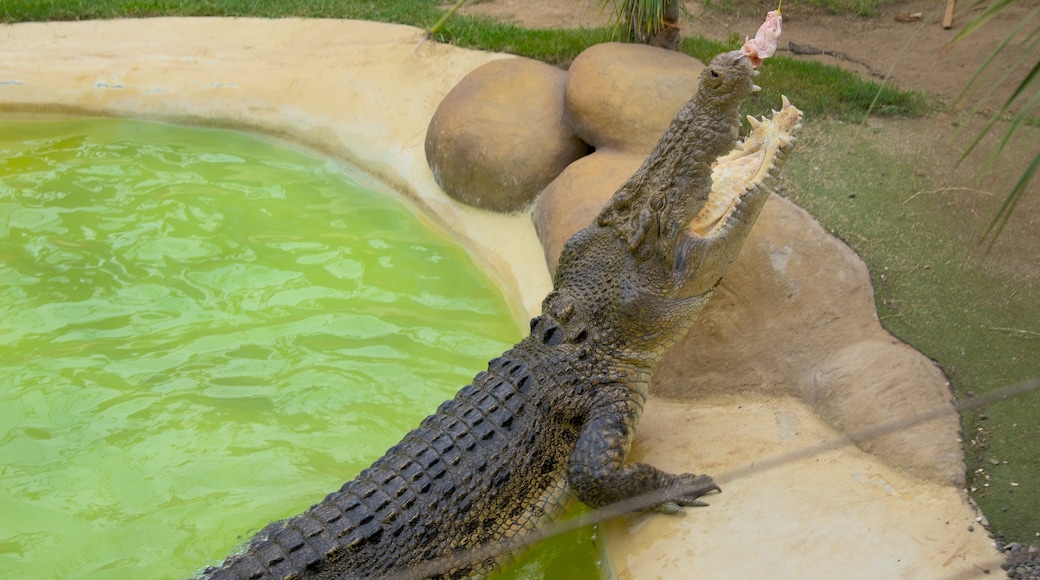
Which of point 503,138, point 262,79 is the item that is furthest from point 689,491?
point 262,79

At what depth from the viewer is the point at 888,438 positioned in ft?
10.5

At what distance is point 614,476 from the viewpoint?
323 centimetres

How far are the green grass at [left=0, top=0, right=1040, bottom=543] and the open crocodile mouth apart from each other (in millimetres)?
938

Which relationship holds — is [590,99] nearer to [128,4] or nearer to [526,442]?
[526,442]

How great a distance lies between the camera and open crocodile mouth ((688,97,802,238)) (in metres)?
3.39

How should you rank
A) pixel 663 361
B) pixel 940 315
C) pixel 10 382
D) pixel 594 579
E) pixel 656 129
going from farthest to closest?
pixel 656 129, pixel 10 382, pixel 663 361, pixel 940 315, pixel 594 579

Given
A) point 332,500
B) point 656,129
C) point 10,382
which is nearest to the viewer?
point 332,500

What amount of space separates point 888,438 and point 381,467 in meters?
1.87

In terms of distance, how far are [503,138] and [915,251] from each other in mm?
2515

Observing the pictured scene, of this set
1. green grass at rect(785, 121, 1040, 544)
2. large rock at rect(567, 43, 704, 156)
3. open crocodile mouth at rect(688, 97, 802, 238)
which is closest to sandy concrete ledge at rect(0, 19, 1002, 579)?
green grass at rect(785, 121, 1040, 544)

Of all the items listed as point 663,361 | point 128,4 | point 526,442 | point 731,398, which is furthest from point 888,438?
point 128,4

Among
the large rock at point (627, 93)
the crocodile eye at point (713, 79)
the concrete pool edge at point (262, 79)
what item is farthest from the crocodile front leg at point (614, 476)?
the concrete pool edge at point (262, 79)

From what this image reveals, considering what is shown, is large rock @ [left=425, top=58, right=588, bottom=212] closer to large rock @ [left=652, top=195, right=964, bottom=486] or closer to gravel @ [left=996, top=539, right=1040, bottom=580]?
large rock @ [left=652, top=195, right=964, bottom=486]

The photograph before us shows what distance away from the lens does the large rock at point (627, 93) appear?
16.3ft
